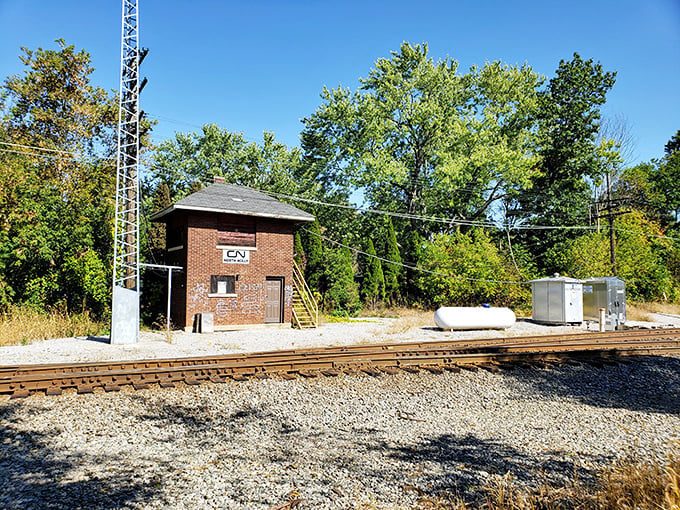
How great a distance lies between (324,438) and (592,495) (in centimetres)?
320

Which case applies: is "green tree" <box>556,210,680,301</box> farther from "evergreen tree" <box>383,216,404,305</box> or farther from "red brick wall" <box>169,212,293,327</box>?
"red brick wall" <box>169,212,293,327</box>

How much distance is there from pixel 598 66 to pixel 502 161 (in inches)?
489

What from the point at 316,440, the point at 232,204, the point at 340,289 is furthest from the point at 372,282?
the point at 316,440

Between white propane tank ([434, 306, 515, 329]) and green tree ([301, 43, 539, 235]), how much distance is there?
50.4ft

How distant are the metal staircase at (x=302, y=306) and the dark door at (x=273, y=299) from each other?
860 mm

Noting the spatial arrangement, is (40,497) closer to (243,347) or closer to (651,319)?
(243,347)

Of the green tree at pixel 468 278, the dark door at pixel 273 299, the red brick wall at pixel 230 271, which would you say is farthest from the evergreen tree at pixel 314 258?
the green tree at pixel 468 278

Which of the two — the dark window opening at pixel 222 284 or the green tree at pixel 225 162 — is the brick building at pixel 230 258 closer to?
the dark window opening at pixel 222 284

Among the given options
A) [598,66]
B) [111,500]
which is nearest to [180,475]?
[111,500]

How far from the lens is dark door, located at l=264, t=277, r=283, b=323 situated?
73.6ft

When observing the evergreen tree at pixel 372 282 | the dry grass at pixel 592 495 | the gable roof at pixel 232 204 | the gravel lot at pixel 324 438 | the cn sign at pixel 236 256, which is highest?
the gable roof at pixel 232 204

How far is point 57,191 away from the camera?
2255 cm

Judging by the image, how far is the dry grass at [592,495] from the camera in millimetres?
3805

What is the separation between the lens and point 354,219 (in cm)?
3703
